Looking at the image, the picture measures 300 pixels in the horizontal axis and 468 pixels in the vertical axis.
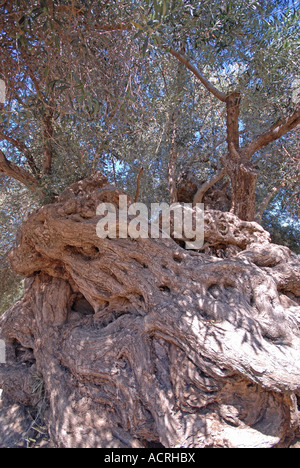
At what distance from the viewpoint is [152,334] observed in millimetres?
3816

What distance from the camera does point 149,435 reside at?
10.7 ft

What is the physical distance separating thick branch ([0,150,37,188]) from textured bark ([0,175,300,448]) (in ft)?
3.02

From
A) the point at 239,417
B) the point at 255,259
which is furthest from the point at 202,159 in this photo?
the point at 239,417

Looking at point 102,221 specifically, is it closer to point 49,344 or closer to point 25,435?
point 49,344

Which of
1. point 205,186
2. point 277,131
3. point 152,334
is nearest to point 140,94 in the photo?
point 277,131

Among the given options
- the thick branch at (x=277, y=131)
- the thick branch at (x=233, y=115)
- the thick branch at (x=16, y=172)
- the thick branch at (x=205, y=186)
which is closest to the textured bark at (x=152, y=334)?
the thick branch at (x=16, y=172)

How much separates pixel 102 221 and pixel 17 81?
2.38m

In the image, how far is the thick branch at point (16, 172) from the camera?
5154 millimetres

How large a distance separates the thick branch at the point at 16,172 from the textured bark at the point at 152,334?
0.92 meters

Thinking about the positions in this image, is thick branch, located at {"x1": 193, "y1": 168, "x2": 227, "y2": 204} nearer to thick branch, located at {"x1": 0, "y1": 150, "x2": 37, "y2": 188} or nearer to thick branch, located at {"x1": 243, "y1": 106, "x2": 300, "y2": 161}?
thick branch, located at {"x1": 243, "y1": 106, "x2": 300, "y2": 161}

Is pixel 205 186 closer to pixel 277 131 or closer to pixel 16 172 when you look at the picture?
pixel 277 131

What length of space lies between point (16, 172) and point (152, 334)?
11.3ft

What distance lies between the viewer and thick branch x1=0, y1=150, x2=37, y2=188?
5154 mm

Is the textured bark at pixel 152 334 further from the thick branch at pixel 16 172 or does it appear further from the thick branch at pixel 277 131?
the thick branch at pixel 277 131
